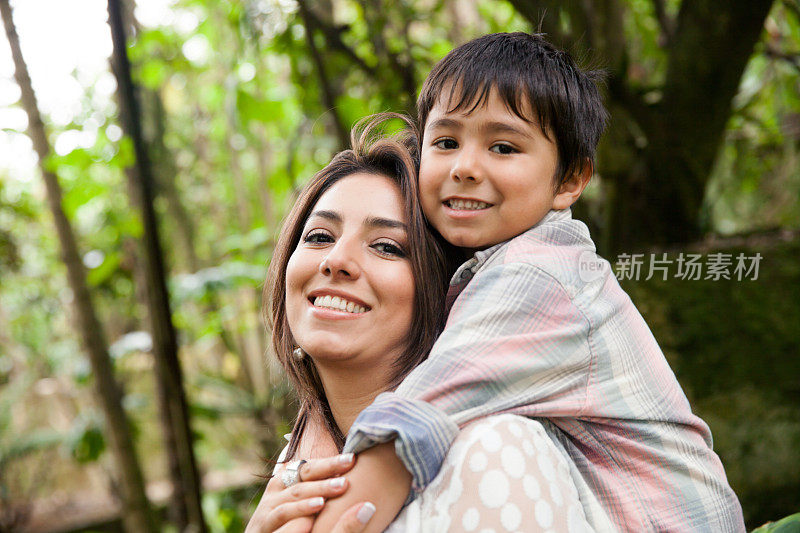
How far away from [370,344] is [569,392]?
0.41 metres

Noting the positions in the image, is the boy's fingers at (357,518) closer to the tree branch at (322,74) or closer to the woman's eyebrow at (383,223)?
the woman's eyebrow at (383,223)

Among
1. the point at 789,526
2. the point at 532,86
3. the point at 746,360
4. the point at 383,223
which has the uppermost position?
the point at 532,86

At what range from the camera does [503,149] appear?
1.36 metres

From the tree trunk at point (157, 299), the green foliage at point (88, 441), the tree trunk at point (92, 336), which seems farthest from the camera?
the green foliage at point (88, 441)

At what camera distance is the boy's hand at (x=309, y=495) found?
3.67 feet

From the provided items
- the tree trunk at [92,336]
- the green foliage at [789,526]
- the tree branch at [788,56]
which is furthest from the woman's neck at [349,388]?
the tree branch at [788,56]

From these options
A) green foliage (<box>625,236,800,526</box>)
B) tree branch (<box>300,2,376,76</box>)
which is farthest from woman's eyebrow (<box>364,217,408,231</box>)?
tree branch (<box>300,2,376,76</box>)

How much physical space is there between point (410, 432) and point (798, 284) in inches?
78.8

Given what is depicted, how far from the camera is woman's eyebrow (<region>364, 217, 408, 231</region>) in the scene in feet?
4.71

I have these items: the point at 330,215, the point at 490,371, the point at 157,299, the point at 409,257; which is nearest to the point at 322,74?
the point at 157,299

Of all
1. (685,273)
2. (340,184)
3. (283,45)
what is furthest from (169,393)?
(685,273)

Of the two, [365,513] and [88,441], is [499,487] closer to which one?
[365,513]

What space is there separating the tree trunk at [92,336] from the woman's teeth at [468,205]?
1822 mm

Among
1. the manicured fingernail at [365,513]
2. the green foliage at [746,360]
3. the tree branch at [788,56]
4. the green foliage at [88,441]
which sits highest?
Result: the tree branch at [788,56]
